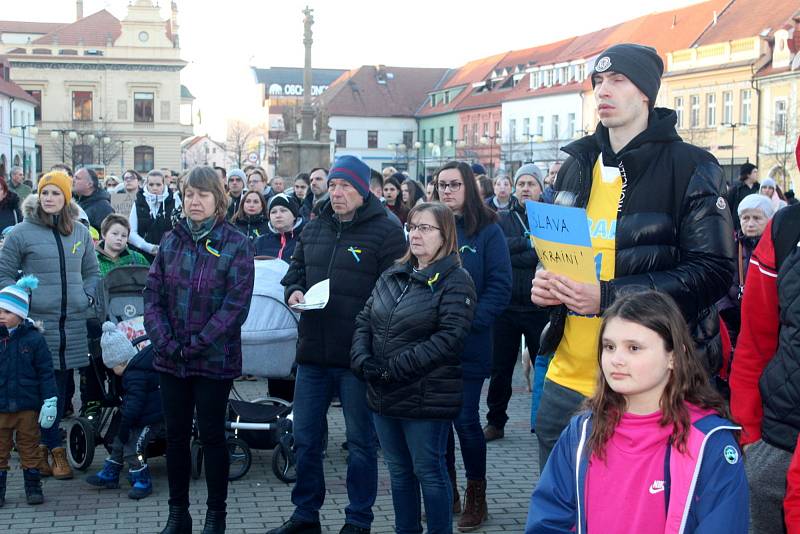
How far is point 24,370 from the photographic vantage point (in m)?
7.15

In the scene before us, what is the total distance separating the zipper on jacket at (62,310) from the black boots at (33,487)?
106 cm

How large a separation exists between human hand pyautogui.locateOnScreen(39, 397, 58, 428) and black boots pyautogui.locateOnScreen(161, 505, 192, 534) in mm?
1355

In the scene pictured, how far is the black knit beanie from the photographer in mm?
4117

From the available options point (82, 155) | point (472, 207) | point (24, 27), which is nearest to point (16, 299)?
point (472, 207)

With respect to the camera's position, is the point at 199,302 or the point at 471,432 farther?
the point at 471,432

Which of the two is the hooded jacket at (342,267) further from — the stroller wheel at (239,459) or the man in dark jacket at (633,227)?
the man in dark jacket at (633,227)

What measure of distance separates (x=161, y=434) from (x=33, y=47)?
8476 centimetres

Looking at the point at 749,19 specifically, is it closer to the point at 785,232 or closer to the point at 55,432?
the point at 55,432

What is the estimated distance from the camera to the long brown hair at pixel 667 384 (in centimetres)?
338

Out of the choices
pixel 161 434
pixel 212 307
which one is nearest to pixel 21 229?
pixel 161 434

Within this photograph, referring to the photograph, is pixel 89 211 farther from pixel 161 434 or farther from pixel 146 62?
pixel 146 62

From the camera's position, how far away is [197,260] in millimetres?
6332

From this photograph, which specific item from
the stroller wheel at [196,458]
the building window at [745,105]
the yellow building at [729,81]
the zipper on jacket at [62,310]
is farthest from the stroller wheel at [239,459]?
the building window at [745,105]

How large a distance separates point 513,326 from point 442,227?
3.24 meters
